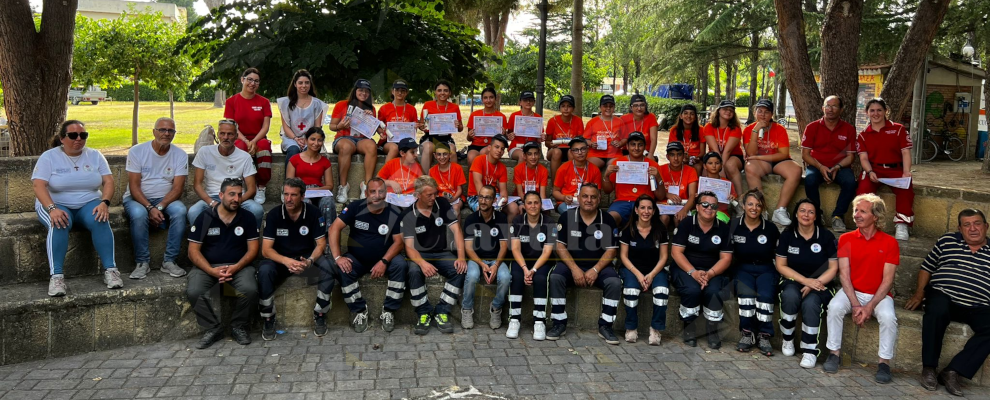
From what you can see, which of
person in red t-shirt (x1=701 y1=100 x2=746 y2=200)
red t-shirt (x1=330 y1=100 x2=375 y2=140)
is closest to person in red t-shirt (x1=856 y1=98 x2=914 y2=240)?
person in red t-shirt (x1=701 y1=100 x2=746 y2=200)

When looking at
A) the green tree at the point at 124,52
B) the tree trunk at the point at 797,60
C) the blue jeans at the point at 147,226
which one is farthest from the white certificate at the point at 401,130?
the green tree at the point at 124,52

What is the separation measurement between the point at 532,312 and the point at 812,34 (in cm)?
1533

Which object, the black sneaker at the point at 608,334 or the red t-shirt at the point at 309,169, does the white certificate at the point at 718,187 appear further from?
the red t-shirt at the point at 309,169

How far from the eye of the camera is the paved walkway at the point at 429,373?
5.37 m

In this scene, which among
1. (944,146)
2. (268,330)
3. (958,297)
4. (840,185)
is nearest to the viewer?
(958,297)

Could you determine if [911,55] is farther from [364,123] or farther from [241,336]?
[241,336]

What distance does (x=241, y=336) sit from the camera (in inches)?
252

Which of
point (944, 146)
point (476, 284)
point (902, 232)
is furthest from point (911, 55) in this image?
point (944, 146)

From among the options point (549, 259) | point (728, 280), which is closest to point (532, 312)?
point (549, 259)

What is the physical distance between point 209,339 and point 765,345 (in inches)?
192

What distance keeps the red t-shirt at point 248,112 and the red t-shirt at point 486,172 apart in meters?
2.44

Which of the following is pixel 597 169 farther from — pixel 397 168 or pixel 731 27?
pixel 731 27

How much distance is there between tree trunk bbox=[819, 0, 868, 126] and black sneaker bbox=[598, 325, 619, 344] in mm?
4708

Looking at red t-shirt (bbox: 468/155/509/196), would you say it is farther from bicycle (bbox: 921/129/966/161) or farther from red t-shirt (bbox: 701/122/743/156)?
bicycle (bbox: 921/129/966/161)
